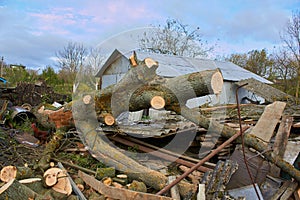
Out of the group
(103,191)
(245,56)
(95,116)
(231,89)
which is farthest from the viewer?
(245,56)

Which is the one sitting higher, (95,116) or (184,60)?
(184,60)

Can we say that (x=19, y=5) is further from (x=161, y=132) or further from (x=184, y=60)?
(x=184, y=60)

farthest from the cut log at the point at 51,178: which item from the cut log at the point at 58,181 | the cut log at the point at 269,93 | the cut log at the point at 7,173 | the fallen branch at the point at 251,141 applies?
the cut log at the point at 269,93

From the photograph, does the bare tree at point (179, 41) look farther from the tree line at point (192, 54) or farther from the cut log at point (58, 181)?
the cut log at point (58, 181)

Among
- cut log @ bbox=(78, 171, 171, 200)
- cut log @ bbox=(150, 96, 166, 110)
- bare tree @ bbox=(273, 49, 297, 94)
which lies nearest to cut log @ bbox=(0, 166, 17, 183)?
cut log @ bbox=(78, 171, 171, 200)

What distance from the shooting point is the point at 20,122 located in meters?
5.92

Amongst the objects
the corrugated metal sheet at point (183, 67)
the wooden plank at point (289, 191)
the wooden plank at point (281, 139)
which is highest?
the corrugated metal sheet at point (183, 67)

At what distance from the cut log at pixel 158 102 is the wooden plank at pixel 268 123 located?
6.19 ft

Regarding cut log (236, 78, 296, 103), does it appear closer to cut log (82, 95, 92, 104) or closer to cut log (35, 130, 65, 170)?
cut log (82, 95, 92, 104)

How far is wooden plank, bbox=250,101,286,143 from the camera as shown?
4.07m

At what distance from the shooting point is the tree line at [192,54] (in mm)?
12531

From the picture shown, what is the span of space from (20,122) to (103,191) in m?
4.08

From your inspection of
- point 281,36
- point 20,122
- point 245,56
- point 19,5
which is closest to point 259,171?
point 20,122

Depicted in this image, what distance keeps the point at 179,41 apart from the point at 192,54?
1.79 m
